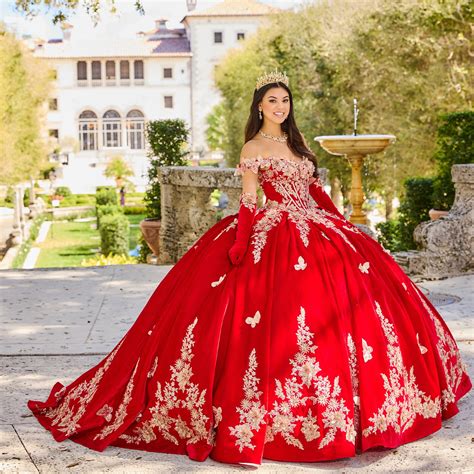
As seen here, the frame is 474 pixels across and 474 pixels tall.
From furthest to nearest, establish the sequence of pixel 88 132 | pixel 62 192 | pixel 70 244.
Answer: pixel 88 132
pixel 62 192
pixel 70 244

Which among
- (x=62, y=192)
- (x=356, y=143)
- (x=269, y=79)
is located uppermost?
(x=269, y=79)

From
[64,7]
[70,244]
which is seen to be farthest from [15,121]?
[64,7]

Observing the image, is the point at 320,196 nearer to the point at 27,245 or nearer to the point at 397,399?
the point at 397,399

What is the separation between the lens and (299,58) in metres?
29.0

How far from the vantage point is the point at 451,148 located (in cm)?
1116

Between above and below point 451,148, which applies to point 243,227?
below

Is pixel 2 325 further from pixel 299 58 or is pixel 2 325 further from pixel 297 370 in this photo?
pixel 299 58

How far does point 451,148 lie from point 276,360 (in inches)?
306

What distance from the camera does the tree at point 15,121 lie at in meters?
28.3

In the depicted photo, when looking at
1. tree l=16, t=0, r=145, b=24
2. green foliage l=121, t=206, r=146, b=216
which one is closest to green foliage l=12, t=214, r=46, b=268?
green foliage l=121, t=206, r=146, b=216

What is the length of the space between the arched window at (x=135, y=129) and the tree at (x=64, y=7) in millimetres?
59313

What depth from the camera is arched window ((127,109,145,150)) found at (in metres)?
71.1

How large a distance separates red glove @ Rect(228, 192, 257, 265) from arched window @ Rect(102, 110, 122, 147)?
→ 2672 inches

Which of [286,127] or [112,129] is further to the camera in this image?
[112,129]
